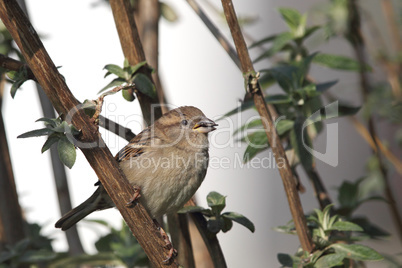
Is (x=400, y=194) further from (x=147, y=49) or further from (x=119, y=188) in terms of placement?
(x=119, y=188)

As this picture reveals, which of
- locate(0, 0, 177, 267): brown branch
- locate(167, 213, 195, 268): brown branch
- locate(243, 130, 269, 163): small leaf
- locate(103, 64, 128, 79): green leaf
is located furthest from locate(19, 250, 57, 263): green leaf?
locate(243, 130, 269, 163): small leaf

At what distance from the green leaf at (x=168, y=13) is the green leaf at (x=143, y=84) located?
2.06ft

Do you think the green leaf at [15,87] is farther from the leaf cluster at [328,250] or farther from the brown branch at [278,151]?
the leaf cluster at [328,250]

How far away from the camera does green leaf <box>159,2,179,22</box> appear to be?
2469mm

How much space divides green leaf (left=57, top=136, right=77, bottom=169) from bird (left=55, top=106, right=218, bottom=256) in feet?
2.29

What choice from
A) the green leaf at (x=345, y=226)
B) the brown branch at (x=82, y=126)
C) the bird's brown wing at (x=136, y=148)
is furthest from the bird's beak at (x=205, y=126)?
the brown branch at (x=82, y=126)

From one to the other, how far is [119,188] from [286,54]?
1354mm

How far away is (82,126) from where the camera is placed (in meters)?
1.40

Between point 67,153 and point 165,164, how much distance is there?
1012 mm

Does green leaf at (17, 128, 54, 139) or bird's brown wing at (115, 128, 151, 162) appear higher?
green leaf at (17, 128, 54, 139)

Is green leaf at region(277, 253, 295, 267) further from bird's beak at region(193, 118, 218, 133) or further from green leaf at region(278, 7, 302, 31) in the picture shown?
green leaf at region(278, 7, 302, 31)

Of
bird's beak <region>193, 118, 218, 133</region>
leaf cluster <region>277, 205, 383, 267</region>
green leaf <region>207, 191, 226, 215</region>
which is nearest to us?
leaf cluster <region>277, 205, 383, 267</region>

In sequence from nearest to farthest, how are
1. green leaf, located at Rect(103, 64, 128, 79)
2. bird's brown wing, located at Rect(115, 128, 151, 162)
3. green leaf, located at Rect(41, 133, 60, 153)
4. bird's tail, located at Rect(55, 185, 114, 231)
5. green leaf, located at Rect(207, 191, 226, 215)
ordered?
green leaf, located at Rect(41, 133, 60, 153) < green leaf, located at Rect(207, 191, 226, 215) < green leaf, located at Rect(103, 64, 128, 79) < bird's tail, located at Rect(55, 185, 114, 231) < bird's brown wing, located at Rect(115, 128, 151, 162)

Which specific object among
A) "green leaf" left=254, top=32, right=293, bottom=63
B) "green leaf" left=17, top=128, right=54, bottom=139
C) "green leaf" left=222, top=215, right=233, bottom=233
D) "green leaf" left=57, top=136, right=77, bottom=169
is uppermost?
"green leaf" left=254, top=32, right=293, bottom=63
